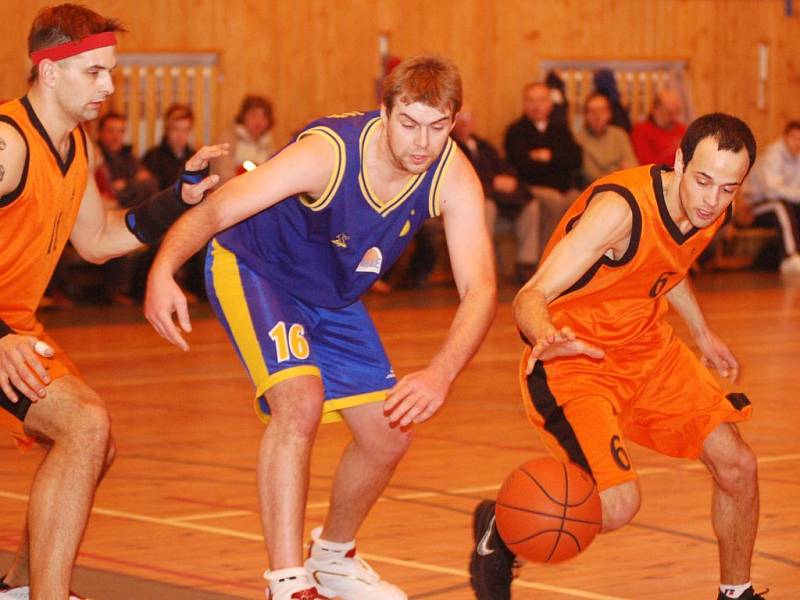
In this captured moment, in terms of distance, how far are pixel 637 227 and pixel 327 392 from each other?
1.13 meters

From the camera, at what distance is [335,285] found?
16.6ft

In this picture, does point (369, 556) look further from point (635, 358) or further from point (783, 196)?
point (783, 196)

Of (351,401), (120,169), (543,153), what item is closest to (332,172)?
(351,401)

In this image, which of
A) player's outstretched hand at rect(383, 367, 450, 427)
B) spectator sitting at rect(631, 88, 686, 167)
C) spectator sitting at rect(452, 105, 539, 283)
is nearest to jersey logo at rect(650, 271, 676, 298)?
player's outstretched hand at rect(383, 367, 450, 427)

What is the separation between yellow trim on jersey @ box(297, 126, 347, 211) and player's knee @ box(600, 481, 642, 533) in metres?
1.25

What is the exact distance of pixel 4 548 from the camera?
221 inches

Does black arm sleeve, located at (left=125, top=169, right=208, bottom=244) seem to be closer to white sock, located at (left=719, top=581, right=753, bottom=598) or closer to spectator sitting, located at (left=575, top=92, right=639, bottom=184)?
white sock, located at (left=719, top=581, right=753, bottom=598)

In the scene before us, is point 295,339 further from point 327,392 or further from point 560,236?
point 560,236

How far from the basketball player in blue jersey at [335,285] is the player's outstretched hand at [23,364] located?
0.34 meters

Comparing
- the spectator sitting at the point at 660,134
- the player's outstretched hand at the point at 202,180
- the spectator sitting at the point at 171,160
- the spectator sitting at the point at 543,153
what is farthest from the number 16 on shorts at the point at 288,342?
the spectator sitting at the point at 660,134

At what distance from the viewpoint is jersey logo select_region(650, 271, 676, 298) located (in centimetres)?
496

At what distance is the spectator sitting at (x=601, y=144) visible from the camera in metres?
15.2

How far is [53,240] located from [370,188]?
3.29ft

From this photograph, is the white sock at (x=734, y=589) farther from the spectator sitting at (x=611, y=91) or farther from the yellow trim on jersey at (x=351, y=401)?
the spectator sitting at (x=611, y=91)
